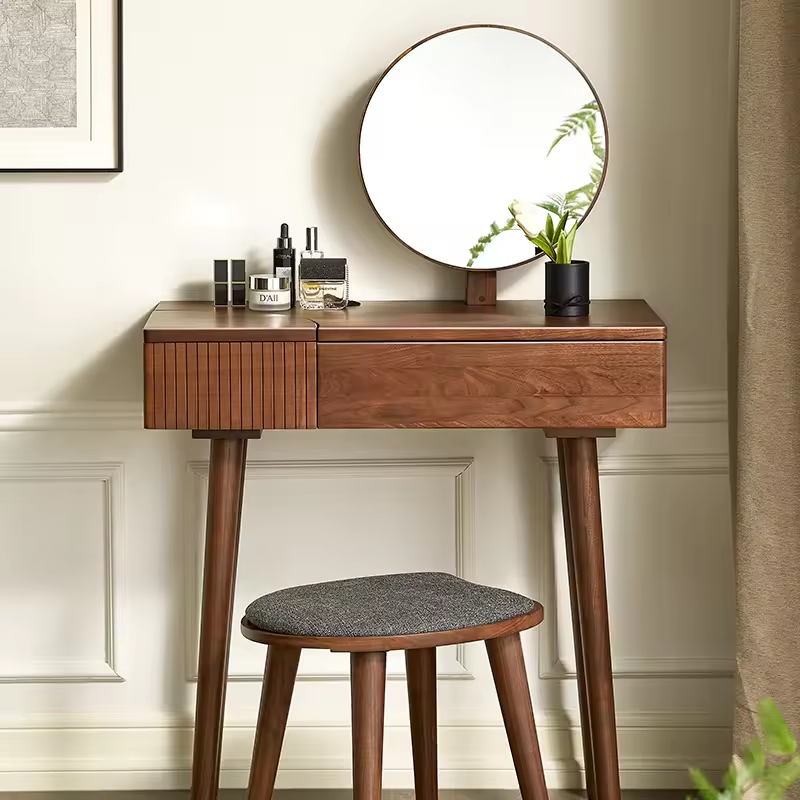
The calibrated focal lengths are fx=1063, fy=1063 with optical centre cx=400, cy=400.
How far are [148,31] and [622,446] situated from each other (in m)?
1.25

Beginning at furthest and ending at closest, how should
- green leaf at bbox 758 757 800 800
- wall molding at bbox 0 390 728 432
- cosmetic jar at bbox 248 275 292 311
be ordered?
1. wall molding at bbox 0 390 728 432
2. cosmetic jar at bbox 248 275 292 311
3. green leaf at bbox 758 757 800 800

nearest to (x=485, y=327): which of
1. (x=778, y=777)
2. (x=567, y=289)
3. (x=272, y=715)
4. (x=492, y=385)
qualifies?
(x=492, y=385)

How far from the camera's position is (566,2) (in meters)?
2.08

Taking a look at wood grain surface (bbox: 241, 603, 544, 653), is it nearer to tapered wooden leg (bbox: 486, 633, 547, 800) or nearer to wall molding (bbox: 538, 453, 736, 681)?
tapered wooden leg (bbox: 486, 633, 547, 800)

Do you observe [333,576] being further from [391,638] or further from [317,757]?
[391,638]

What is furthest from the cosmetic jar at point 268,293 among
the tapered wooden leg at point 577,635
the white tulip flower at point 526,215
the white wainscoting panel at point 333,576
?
the tapered wooden leg at point 577,635

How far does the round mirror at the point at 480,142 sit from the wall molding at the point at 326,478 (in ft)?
1.40

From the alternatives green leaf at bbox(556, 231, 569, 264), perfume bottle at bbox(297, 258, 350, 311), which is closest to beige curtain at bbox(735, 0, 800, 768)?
green leaf at bbox(556, 231, 569, 264)

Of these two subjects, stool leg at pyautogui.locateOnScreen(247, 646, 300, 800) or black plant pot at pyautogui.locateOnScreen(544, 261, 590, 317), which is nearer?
stool leg at pyautogui.locateOnScreen(247, 646, 300, 800)

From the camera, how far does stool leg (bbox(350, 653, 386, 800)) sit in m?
1.53

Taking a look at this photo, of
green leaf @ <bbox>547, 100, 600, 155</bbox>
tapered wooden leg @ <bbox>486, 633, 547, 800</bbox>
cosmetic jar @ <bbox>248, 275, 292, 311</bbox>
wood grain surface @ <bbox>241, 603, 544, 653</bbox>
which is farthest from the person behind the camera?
green leaf @ <bbox>547, 100, 600, 155</bbox>

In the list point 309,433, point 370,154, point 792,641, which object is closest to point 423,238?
point 370,154

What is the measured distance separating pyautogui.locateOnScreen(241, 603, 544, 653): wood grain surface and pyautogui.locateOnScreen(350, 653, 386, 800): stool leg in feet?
0.08

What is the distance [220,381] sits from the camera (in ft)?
5.65
